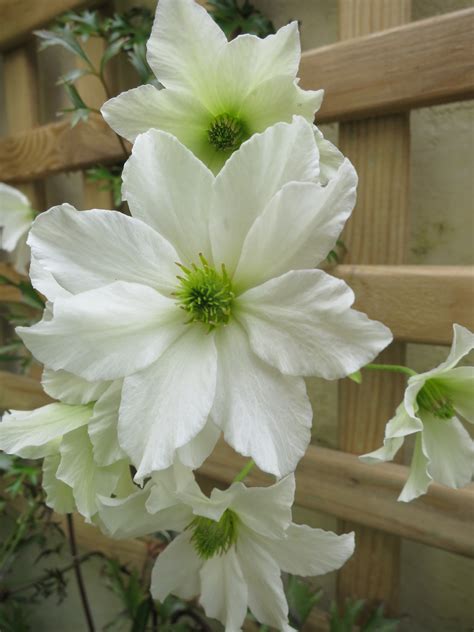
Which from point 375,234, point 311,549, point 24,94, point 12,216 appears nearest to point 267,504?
point 311,549

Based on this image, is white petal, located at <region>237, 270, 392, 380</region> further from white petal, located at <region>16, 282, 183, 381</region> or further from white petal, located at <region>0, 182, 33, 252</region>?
white petal, located at <region>0, 182, 33, 252</region>

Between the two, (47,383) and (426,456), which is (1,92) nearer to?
(47,383)

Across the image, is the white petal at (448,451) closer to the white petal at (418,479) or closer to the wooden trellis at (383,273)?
the white petal at (418,479)

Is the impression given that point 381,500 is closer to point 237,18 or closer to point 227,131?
point 227,131

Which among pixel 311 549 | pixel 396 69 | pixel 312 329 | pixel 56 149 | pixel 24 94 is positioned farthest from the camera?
pixel 24 94

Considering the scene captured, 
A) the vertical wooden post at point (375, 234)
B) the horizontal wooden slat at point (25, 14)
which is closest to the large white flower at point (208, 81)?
the vertical wooden post at point (375, 234)

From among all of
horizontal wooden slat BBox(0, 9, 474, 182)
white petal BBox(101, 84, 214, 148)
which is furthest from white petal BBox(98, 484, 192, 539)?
horizontal wooden slat BBox(0, 9, 474, 182)

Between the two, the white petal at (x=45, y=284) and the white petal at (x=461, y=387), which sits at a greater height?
the white petal at (x=45, y=284)
